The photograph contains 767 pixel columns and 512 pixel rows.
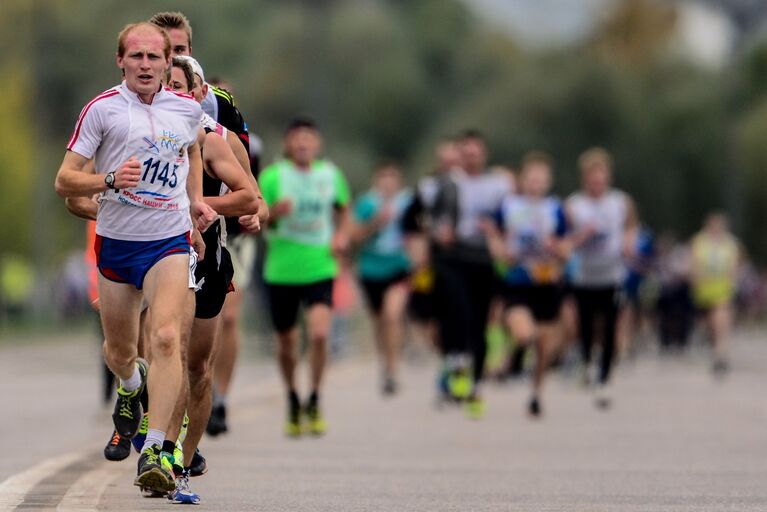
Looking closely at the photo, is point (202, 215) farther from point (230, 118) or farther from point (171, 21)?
point (171, 21)

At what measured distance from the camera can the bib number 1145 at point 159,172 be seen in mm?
8477

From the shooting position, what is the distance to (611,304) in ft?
56.9

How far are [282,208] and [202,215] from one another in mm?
4676

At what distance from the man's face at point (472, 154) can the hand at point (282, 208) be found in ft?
10.0

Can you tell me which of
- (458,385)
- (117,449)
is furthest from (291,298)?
(117,449)

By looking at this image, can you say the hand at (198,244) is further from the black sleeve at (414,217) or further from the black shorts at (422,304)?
the black shorts at (422,304)

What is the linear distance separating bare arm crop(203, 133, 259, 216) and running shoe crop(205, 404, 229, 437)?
375 centimetres

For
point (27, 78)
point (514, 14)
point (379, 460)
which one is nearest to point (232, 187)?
point (379, 460)

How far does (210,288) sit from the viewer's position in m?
9.15

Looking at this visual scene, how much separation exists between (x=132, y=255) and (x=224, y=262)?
2.59ft

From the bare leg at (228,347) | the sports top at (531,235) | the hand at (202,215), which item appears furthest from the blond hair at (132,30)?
the sports top at (531,235)

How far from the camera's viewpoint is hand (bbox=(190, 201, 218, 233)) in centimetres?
888

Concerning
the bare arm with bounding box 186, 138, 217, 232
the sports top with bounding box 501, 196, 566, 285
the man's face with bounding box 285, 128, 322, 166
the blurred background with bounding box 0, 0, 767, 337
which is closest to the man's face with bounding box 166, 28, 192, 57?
the bare arm with bounding box 186, 138, 217, 232

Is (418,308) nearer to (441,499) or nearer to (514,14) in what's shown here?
(441,499)
